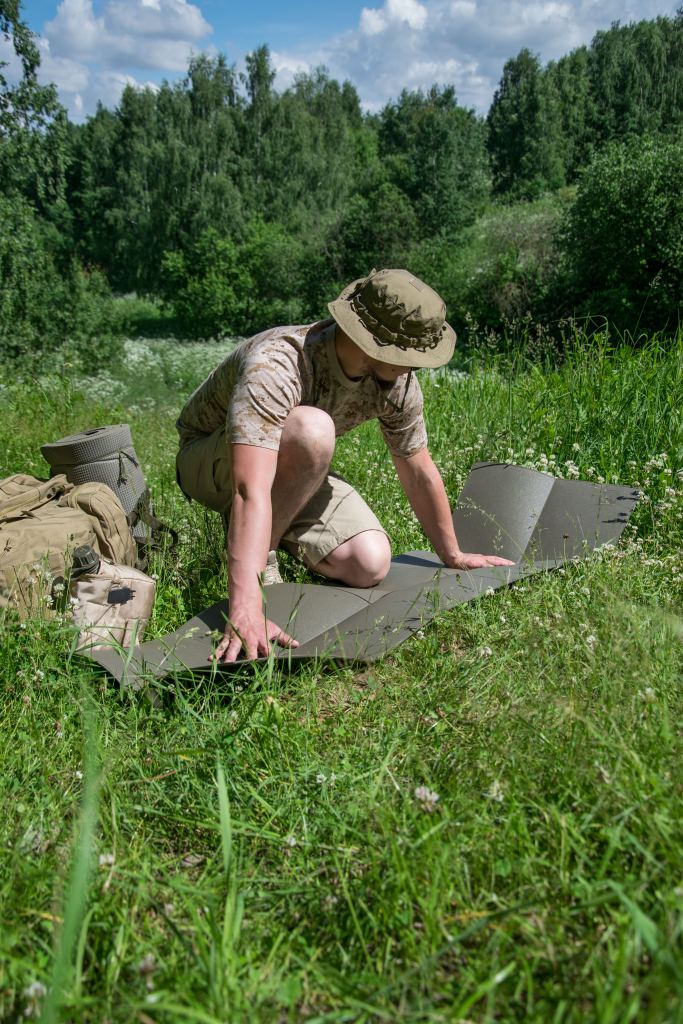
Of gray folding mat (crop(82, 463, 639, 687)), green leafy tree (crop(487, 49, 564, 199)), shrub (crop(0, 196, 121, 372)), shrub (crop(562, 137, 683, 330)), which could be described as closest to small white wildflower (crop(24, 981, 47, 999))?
gray folding mat (crop(82, 463, 639, 687))

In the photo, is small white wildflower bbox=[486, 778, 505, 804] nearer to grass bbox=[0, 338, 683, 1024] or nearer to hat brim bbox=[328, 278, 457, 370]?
grass bbox=[0, 338, 683, 1024]

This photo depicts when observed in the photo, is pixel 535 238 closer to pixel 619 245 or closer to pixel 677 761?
pixel 619 245

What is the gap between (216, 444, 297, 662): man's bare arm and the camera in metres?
2.13

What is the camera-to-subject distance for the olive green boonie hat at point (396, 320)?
8.11 feet

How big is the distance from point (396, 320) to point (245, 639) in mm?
1143

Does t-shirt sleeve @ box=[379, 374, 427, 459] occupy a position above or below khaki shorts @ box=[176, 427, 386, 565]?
above

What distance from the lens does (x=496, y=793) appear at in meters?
1.52

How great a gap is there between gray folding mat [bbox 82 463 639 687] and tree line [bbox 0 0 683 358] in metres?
14.0

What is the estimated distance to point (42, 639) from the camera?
7.45 ft

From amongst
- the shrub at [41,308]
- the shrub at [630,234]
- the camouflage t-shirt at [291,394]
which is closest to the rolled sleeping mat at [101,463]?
the camouflage t-shirt at [291,394]

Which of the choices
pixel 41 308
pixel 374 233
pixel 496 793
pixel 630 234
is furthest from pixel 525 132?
pixel 496 793

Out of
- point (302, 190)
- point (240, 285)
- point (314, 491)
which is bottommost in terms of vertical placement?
point (240, 285)

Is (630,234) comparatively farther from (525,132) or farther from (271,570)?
(525,132)

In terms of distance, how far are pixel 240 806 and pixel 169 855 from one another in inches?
7.1
